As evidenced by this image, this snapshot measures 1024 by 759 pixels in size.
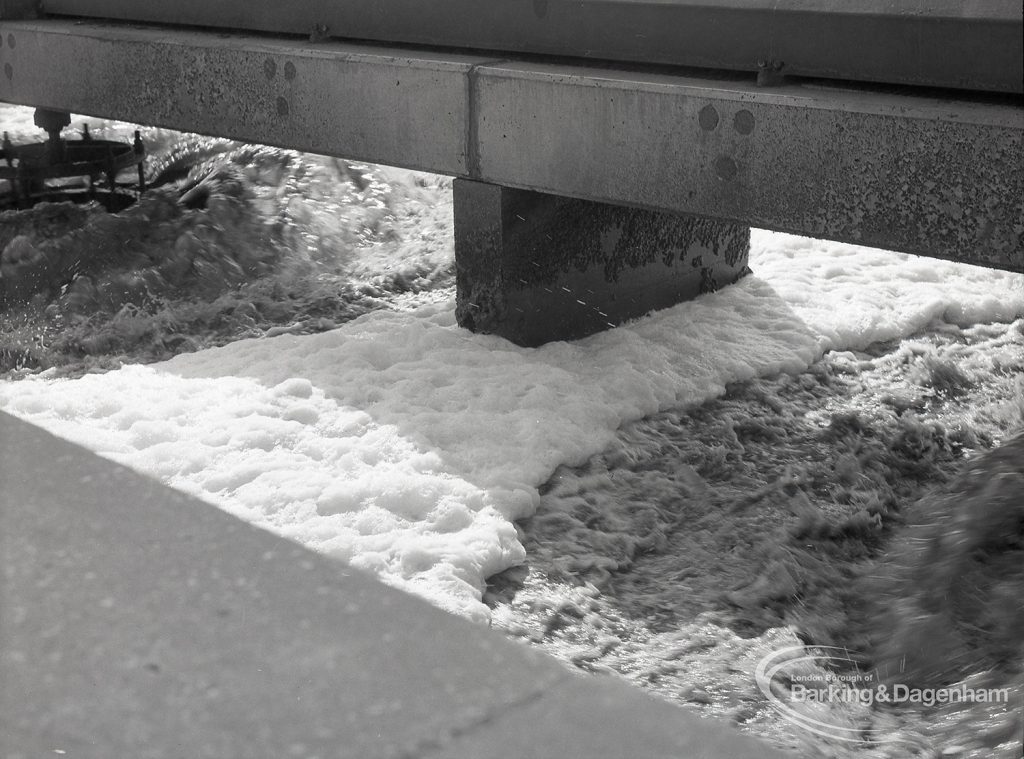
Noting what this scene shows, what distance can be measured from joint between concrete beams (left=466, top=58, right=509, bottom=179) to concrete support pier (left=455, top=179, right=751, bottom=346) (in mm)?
113

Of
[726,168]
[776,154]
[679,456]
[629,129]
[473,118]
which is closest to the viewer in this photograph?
[776,154]

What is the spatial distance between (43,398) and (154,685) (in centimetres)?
410

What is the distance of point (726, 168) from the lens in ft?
15.4

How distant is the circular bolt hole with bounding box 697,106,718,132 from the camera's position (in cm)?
467

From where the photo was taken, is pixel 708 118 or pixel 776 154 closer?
pixel 776 154

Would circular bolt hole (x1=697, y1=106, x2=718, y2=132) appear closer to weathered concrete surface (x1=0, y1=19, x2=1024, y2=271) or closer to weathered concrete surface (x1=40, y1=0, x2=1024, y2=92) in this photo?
weathered concrete surface (x1=0, y1=19, x2=1024, y2=271)

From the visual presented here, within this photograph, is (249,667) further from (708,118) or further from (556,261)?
(556,261)

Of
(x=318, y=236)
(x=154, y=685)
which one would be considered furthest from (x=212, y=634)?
(x=318, y=236)

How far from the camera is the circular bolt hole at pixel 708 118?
15.3 feet

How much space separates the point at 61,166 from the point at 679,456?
537cm

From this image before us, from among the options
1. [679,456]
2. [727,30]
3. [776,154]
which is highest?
[727,30]

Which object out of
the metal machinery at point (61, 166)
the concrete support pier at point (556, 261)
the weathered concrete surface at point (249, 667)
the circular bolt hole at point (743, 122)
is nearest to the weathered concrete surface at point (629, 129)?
the circular bolt hole at point (743, 122)

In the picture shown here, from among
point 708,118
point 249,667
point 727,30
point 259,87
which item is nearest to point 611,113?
point 708,118

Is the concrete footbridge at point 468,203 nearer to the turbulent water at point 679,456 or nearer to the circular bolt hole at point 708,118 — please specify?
the circular bolt hole at point 708,118
